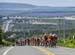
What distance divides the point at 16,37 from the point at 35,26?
5159 millimetres

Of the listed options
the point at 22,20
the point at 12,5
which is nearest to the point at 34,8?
the point at 12,5

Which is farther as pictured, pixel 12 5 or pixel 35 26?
pixel 35 26

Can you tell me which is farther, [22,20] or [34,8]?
[22,20]

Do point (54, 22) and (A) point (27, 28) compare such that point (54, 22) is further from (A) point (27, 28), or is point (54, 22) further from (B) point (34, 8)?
(B) point (34, 8)

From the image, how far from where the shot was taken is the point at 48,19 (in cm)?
9050

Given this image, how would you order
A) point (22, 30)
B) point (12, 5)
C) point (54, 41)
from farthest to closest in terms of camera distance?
point (22, 30) < point (12, 5) < point (54, 41)

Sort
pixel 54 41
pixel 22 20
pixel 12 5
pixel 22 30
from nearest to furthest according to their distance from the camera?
pixel 54 41 < pixel 12 5 < pixel 22 20 < pixel 22 30

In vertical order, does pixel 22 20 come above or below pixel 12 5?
below

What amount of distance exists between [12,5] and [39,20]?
2550cm

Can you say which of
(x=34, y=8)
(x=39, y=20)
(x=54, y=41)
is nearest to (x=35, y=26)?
(x=39, y=20)

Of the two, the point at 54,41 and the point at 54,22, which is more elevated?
the point at 54,41

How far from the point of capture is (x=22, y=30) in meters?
94.8

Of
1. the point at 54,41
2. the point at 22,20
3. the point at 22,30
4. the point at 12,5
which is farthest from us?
the point at 22,30

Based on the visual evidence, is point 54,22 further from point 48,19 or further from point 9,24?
point 9,24
